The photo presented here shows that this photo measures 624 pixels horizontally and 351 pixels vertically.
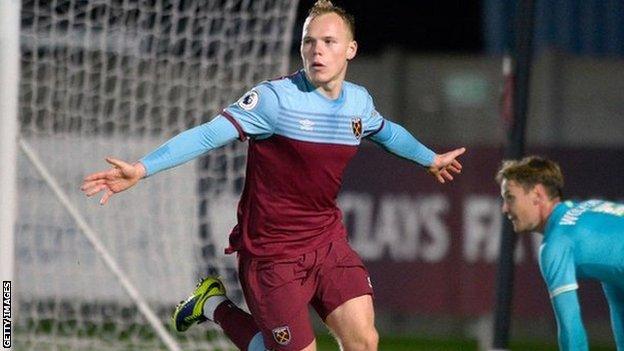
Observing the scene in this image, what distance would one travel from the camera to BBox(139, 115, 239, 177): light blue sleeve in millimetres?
6375

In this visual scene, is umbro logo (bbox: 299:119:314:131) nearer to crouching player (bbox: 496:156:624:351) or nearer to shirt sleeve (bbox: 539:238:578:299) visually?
crouching player (bbox: 496:156:624:351)

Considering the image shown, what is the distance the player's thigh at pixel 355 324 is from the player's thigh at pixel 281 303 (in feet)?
0.42

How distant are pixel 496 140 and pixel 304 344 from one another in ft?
20.0

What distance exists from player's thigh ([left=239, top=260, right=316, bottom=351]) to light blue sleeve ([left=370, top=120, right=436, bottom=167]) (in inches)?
28.8

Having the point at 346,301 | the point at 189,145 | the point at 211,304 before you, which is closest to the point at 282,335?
the point at 346,301

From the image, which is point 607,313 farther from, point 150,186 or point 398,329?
point 150,186

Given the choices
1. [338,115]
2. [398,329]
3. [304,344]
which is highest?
[338,115]

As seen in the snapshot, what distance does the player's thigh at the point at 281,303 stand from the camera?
695cm

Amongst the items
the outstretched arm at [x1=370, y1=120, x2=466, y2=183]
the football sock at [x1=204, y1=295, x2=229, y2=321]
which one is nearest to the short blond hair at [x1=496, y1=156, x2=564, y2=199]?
the outstretched arm at [x1=370, y1=120, x2=466, y2=183]

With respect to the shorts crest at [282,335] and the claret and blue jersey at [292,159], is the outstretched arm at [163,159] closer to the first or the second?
the claret and blue jersey at [292,159]

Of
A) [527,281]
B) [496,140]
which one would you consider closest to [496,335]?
[527,281]

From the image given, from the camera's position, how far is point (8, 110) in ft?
27.1

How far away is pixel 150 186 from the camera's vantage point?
11289 mm
